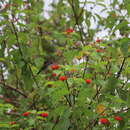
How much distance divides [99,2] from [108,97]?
152cm

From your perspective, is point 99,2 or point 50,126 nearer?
point 50,126

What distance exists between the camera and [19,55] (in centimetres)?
245

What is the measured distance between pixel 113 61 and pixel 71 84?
0.38 meters

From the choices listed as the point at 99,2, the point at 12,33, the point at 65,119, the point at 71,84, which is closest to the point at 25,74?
the point at 12,33

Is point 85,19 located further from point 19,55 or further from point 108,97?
point 108,97

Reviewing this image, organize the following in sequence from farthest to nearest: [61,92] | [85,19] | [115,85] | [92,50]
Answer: [85,19] → [92,50] → [115,85] → [61,92]

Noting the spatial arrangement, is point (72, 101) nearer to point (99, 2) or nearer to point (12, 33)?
point (12, 33)

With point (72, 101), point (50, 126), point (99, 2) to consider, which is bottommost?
point (50, 126)

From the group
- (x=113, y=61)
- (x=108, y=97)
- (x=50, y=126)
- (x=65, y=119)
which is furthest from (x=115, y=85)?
(x=50, y=126)

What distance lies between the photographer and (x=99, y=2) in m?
3.17

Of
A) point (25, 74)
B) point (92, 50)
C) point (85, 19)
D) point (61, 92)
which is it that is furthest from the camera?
point (85, 19)

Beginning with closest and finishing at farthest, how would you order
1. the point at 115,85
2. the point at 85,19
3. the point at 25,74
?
the point at 115,85 < the point at 25,74 < the point at 85,19

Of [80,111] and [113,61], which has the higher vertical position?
[113,61]

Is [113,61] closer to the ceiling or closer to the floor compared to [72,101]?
closer to the ceiling
